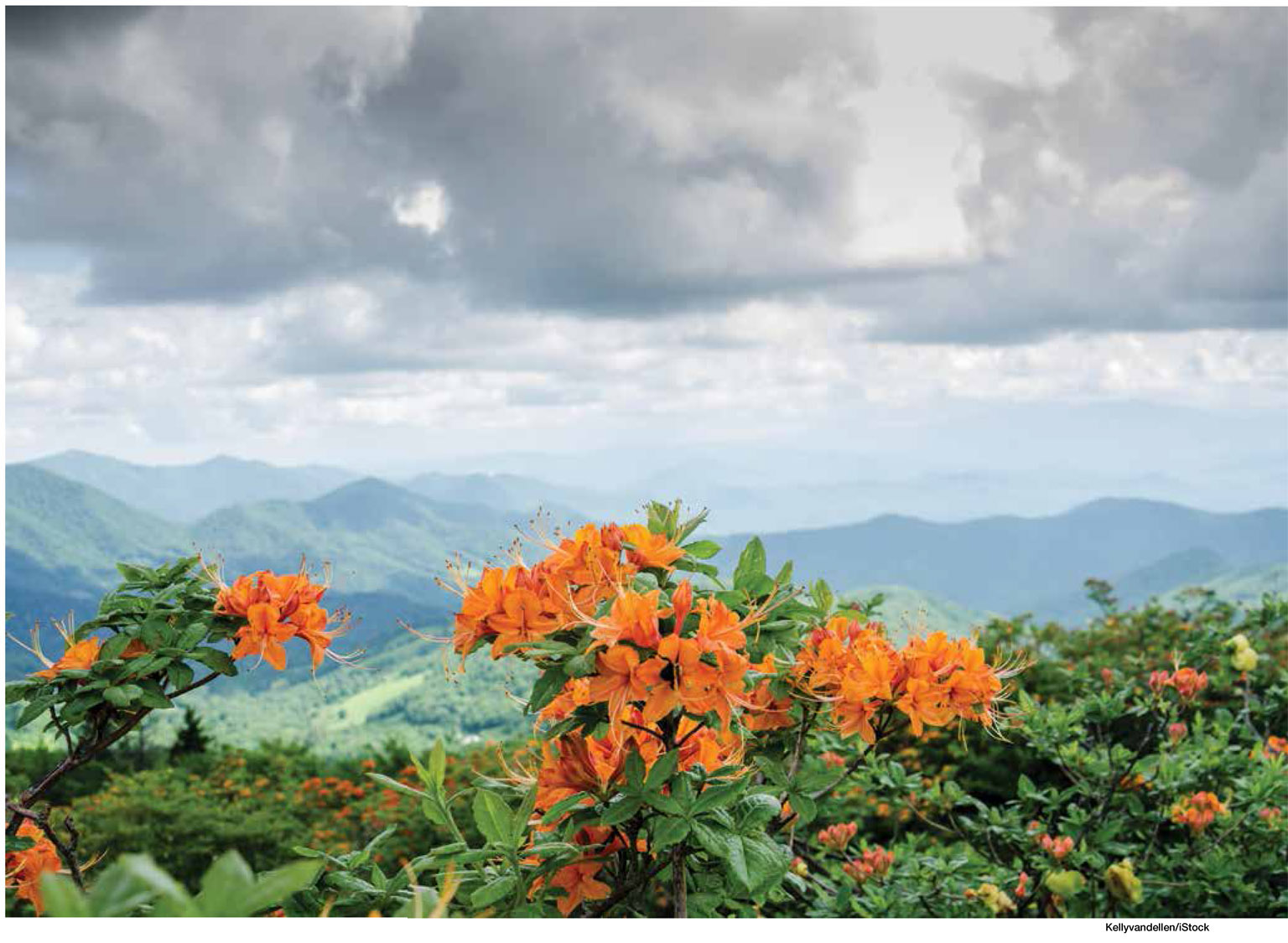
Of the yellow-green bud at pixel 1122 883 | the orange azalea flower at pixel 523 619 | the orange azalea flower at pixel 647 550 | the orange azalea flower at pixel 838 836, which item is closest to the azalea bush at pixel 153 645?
the orange azalea flower at pixel 523 619

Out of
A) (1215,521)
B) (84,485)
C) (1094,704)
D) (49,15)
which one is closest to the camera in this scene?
(1094,704)

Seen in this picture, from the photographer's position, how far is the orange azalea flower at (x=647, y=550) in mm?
1191

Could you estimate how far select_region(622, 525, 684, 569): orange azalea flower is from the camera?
46.9 inches

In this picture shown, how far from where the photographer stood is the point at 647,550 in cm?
119

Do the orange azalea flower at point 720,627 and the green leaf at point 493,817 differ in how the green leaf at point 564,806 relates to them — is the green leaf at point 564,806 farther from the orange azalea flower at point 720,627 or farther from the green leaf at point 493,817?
the orange azalea flower at point 720,627

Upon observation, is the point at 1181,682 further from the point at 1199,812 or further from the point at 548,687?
the point at 548,687

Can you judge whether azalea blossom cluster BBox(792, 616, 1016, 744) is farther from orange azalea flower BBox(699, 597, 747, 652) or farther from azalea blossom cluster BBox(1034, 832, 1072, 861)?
azalea blossom cluster BBox(1034, 832, 1072, 861)

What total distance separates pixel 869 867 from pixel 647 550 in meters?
1.31

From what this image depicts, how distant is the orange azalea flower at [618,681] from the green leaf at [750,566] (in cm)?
26

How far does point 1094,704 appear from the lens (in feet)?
7.72

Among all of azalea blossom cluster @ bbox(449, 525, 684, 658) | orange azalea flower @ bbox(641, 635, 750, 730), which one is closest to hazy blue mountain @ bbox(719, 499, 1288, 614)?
azalea blossom cluster @ bbox(449, 525, 684, 658)

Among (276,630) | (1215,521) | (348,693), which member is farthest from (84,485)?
(1215,521)
